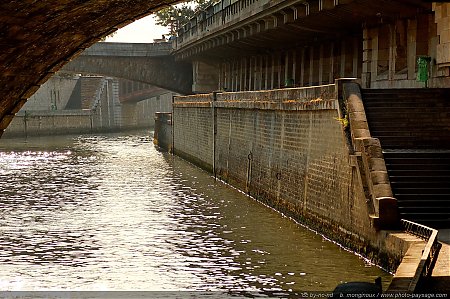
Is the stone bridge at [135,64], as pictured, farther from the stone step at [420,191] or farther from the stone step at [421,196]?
the stone step at [421,196]

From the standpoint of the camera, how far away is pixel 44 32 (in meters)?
13.2

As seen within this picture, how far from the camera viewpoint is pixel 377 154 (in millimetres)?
21766

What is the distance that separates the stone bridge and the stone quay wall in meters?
25.8

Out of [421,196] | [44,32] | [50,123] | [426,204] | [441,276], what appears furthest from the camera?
[50,123]

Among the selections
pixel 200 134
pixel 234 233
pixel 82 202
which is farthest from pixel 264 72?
pixel 234 233

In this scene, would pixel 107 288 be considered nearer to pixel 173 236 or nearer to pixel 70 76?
pixel 173 236

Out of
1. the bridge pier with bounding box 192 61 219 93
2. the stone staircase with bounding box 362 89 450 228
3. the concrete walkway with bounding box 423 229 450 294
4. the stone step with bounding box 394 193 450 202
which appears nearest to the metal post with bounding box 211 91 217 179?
the stone staircase with bounding box 362 89 450 228

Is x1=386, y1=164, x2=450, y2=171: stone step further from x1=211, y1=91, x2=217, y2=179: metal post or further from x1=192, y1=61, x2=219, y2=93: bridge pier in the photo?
x1=192, y1=61, x2=219, y2=93: bridge pier

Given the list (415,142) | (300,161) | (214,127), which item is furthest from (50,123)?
(415,142)

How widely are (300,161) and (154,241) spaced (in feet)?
21.9

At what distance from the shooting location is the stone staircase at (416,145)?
2153cm

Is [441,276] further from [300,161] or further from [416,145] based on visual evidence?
[300,161]

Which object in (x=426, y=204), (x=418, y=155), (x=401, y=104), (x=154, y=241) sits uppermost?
(x=401, y=104)

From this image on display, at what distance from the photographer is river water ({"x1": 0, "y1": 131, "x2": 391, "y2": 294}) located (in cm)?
1945
